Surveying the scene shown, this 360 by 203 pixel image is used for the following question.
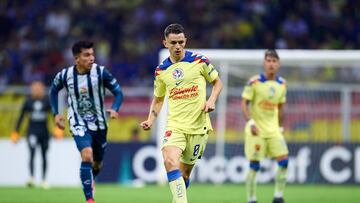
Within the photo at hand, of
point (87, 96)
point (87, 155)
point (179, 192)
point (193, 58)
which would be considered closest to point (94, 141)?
point (87, 155)

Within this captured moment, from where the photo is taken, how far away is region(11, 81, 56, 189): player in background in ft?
65.1

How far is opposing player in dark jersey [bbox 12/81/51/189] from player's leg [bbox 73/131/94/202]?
26.5 feet

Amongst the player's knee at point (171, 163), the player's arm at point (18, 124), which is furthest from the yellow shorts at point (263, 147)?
the player's arm at point (18, 124)

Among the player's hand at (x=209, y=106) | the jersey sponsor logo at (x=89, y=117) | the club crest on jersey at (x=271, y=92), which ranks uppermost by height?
the club crest on jersey at (x=271, y=92)

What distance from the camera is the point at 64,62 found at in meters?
24.8

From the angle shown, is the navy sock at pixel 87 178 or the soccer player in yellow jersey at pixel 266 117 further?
the soccer player in yellow jersey at pixel 266 117

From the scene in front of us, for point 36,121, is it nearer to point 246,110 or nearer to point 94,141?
point 246,110

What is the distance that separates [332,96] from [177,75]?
1186 cm

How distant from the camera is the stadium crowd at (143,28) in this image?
25031 mm

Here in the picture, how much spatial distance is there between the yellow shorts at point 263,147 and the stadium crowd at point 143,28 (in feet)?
35.1

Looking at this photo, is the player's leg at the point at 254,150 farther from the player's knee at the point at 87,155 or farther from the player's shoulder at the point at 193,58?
the player's shoulder at the point at 193,58

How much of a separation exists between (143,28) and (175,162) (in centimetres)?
1660

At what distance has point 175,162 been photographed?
9.82 metres

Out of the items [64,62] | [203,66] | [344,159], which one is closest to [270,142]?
[203,66]
